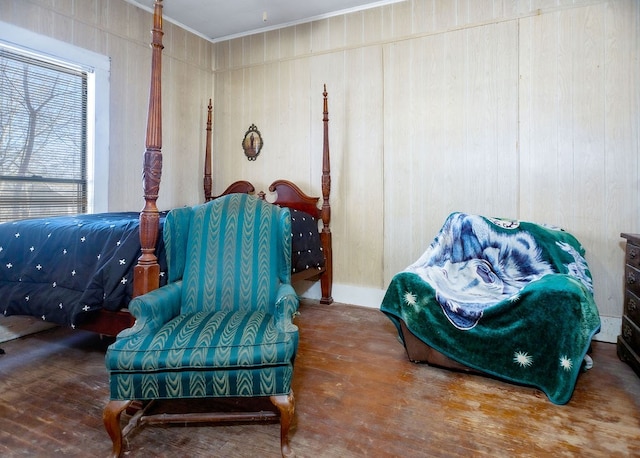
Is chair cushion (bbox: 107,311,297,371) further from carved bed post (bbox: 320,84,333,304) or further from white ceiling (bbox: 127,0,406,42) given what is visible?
white ceiling (bbox: 127,0,406,42)

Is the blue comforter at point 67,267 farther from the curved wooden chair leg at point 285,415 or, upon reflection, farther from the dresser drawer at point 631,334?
the dresser drawer at point 631,334

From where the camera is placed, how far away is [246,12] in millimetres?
3627

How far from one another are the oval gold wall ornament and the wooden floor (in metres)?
2.43

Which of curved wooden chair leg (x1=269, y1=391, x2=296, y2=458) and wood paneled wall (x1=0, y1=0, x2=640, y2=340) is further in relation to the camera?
wood paneled wall (x1=0, y1=0, x2=640, y2=340)

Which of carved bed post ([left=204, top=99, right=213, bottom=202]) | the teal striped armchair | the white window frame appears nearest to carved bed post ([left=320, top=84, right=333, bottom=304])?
carved bed post ([left=204, top=99, right=213, bottom=202])

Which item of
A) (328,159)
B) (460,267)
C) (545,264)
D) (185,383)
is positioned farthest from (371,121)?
(185,383)

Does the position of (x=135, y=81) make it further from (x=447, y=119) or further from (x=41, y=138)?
(x=447, y=119)

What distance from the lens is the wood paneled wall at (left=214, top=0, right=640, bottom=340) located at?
2.72m

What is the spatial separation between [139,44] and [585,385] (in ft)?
14.5

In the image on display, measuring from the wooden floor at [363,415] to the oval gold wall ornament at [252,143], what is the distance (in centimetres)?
243

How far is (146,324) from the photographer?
1537mm

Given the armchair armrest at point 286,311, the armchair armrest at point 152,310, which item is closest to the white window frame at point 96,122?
the armchair armrest at point 152,310

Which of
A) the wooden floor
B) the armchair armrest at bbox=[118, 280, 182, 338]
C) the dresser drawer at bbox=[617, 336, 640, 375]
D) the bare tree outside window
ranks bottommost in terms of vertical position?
the wooden floor

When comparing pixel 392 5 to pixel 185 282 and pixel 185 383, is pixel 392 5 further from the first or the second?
pixel 185 383
